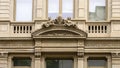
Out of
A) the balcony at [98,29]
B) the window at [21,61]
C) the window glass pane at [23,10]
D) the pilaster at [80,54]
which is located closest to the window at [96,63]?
the pilaster at [80,54]

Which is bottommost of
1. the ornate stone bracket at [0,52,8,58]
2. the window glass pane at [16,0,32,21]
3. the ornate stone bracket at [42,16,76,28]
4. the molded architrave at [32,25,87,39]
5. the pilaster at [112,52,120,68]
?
the pilaster at [112,52,120,68]

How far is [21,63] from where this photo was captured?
101 ft

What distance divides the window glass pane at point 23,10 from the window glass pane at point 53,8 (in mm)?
1103

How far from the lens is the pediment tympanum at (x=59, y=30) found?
30.0m

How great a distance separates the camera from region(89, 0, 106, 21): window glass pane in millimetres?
31156

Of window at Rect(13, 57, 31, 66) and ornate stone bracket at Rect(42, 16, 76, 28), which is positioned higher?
ornate stone bracket at Rect(42, 16, 76, 28)

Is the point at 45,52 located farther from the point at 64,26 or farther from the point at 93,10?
the point at 93,10

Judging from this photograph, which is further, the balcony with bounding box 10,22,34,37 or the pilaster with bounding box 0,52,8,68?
the balcony with bounding box 10,22,34,37

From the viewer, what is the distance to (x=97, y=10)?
31.3 meters

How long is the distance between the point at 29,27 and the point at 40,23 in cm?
68

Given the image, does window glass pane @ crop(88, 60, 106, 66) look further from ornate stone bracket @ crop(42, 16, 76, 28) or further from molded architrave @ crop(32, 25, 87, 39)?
ornate stone bracket @ crop(42, 16, 76, 28)

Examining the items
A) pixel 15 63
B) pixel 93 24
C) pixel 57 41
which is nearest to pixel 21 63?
pixel 15 63

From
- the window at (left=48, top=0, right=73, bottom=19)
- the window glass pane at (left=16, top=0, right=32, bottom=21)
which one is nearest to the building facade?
the window at (left=48, top=0, right=73, bottom=19)

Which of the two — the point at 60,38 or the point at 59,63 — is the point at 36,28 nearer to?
the point at 60,38
